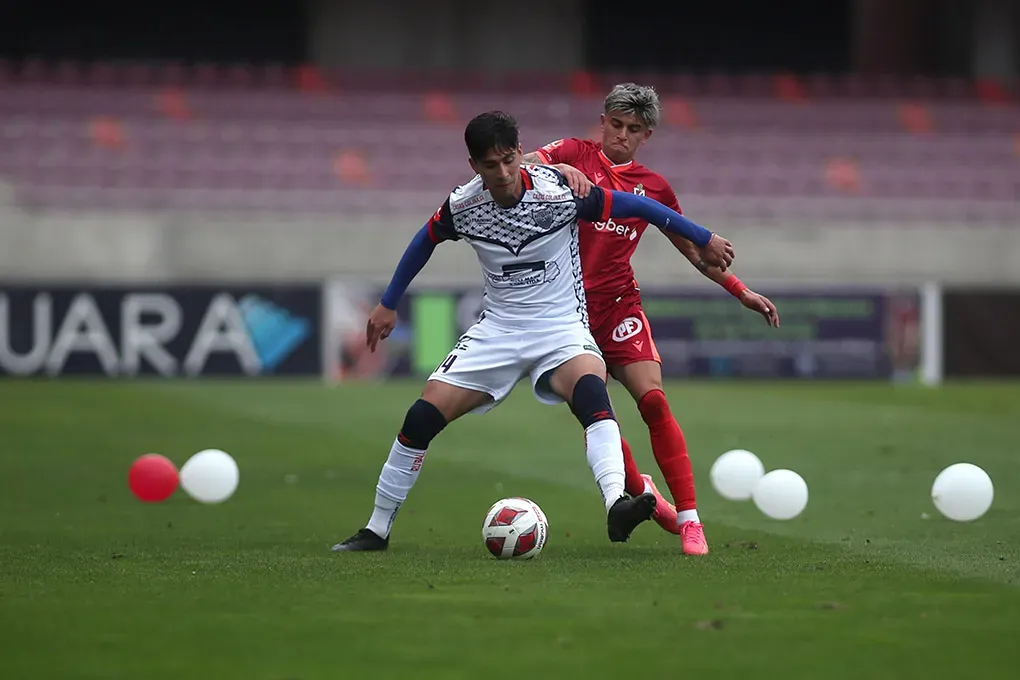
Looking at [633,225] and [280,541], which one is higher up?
[633,225]

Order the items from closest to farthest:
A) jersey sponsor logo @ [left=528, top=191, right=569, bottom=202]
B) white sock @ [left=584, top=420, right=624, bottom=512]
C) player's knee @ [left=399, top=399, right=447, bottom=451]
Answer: white sock @ [left=584, top=420, right=624, bottom=512] < jersey sponsor logo @ [left=528, top=191, right=569, bottom=202] < player's knee @ [left=399, top=399, right=447, bottom=451]

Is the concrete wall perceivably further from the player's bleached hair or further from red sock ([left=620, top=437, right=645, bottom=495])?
the player's bleached hair

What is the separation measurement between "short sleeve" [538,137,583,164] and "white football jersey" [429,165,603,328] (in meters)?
0.62

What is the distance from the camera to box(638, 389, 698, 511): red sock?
757 centimetres

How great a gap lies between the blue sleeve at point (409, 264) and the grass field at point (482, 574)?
1195 millimetres

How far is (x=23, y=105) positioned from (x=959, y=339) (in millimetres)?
16299

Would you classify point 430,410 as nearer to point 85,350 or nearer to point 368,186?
point 85,350

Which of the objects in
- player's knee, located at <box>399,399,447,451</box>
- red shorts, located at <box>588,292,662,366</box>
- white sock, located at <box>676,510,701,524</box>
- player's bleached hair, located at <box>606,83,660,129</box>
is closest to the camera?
player's knee, located at <box>399,399,447,451</box>

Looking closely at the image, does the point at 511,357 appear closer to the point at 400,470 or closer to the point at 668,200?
the point at 400,470

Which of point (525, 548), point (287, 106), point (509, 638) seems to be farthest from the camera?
point (287, 106)

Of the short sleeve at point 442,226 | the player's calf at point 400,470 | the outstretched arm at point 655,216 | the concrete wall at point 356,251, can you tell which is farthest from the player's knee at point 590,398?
the concrete wall at point 356,251

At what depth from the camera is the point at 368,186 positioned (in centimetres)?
2700

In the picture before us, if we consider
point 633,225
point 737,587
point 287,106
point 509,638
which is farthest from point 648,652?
point 287,106

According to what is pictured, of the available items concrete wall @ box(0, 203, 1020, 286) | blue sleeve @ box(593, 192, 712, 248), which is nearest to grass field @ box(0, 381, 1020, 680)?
blue sleeve @ box(593, 192, 712, 248)
